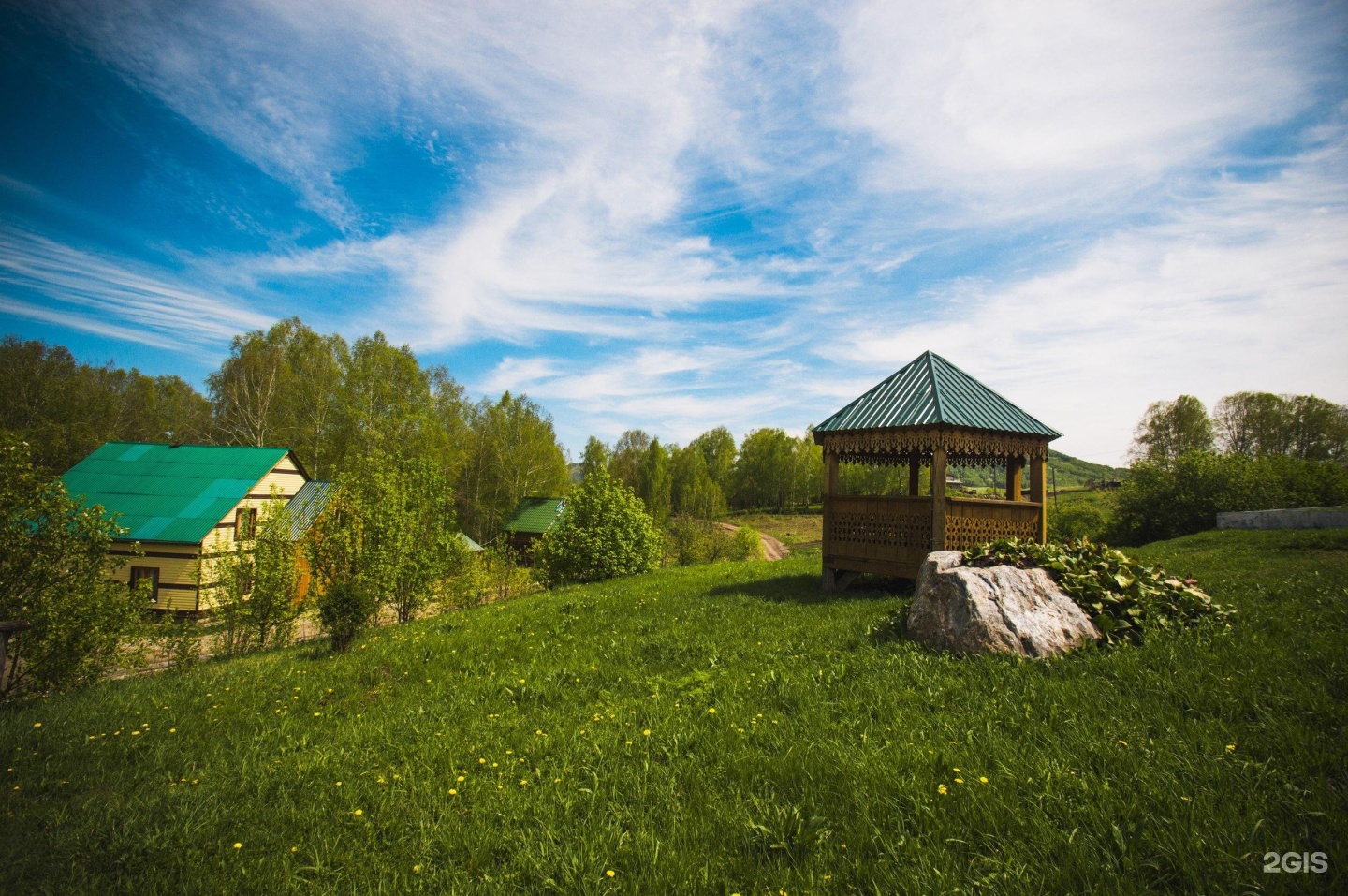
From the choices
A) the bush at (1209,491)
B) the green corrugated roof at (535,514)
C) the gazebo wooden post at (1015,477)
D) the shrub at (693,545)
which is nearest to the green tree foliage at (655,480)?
the green corrugated roof at (535,514)

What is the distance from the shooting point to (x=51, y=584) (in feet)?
29.0

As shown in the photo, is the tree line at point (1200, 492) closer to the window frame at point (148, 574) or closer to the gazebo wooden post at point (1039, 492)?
the gazebo wooden post at point (1039, 492)

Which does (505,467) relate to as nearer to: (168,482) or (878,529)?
(168,482)

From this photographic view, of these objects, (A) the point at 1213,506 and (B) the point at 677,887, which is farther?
(A) the point at 1213,506

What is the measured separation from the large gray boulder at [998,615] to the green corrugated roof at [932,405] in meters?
5.23

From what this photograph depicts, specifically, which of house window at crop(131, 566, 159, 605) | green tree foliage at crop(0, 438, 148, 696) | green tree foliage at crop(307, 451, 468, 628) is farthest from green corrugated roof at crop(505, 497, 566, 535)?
green tree foliage at crop(0, 438, 148, 696)

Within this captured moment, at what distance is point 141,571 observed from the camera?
23719 mm

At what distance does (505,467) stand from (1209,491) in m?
47.2

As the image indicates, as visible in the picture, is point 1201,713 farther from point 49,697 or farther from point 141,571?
→ point 141,571

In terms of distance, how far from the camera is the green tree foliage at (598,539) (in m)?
20.7

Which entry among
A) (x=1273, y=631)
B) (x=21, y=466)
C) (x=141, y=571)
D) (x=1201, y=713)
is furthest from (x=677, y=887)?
(x=141, y=571)

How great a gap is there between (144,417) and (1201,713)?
203 ft

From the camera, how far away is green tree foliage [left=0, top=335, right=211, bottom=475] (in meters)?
34.6

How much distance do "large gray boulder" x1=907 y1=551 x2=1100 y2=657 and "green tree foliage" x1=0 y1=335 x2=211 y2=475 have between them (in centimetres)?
3961
